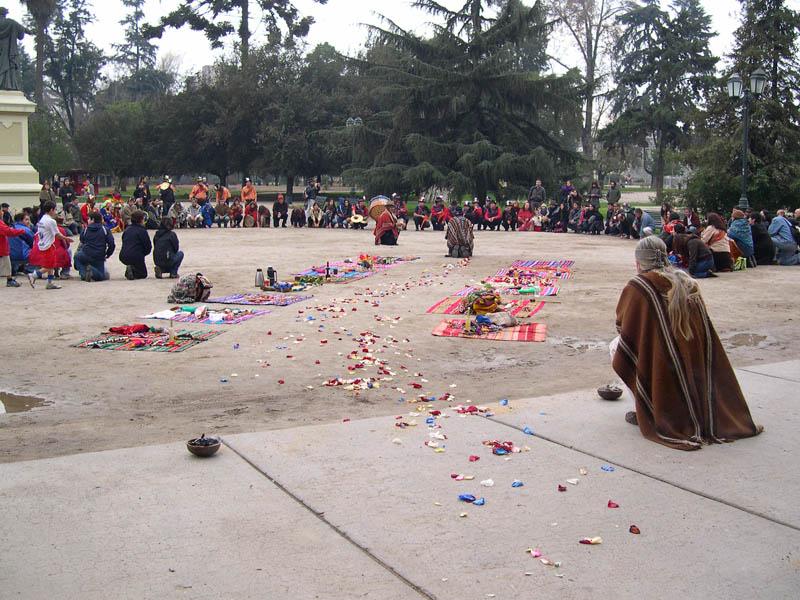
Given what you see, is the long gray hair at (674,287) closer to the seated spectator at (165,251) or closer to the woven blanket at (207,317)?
the woven blanket at (207,317)

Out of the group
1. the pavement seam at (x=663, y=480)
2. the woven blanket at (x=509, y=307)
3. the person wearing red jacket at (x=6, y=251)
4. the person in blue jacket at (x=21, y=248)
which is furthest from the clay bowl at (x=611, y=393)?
the person in blue jacket at (x=21, y=248)

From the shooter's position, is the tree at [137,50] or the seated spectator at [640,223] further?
the tree at [137,50]

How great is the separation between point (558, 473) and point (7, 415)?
4.64 metres

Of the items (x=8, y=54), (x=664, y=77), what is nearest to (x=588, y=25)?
(x=664, y=77)

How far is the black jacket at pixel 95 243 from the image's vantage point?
51.9 ft

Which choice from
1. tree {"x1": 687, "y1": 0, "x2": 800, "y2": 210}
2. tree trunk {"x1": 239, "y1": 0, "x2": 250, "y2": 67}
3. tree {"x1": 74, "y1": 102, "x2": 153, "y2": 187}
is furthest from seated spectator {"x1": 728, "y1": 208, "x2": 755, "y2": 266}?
tree {"x1": 74, "y1": 102, "x2": 153, "y2": 187}

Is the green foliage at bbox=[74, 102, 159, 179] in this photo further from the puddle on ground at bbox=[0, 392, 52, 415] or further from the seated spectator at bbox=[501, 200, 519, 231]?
the puddle on ground at bbox=[0, 392, 52, 415]

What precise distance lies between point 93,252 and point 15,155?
11254mm

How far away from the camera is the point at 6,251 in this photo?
51.9ft

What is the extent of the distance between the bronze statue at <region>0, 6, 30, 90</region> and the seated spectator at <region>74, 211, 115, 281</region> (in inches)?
481

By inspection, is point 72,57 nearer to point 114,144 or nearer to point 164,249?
point 114,144

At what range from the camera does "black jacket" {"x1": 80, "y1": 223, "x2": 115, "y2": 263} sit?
51.9ft

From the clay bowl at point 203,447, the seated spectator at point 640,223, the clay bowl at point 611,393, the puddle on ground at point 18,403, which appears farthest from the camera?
the seated spectator at point 640,223

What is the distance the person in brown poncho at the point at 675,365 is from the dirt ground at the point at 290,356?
1.88 meters
